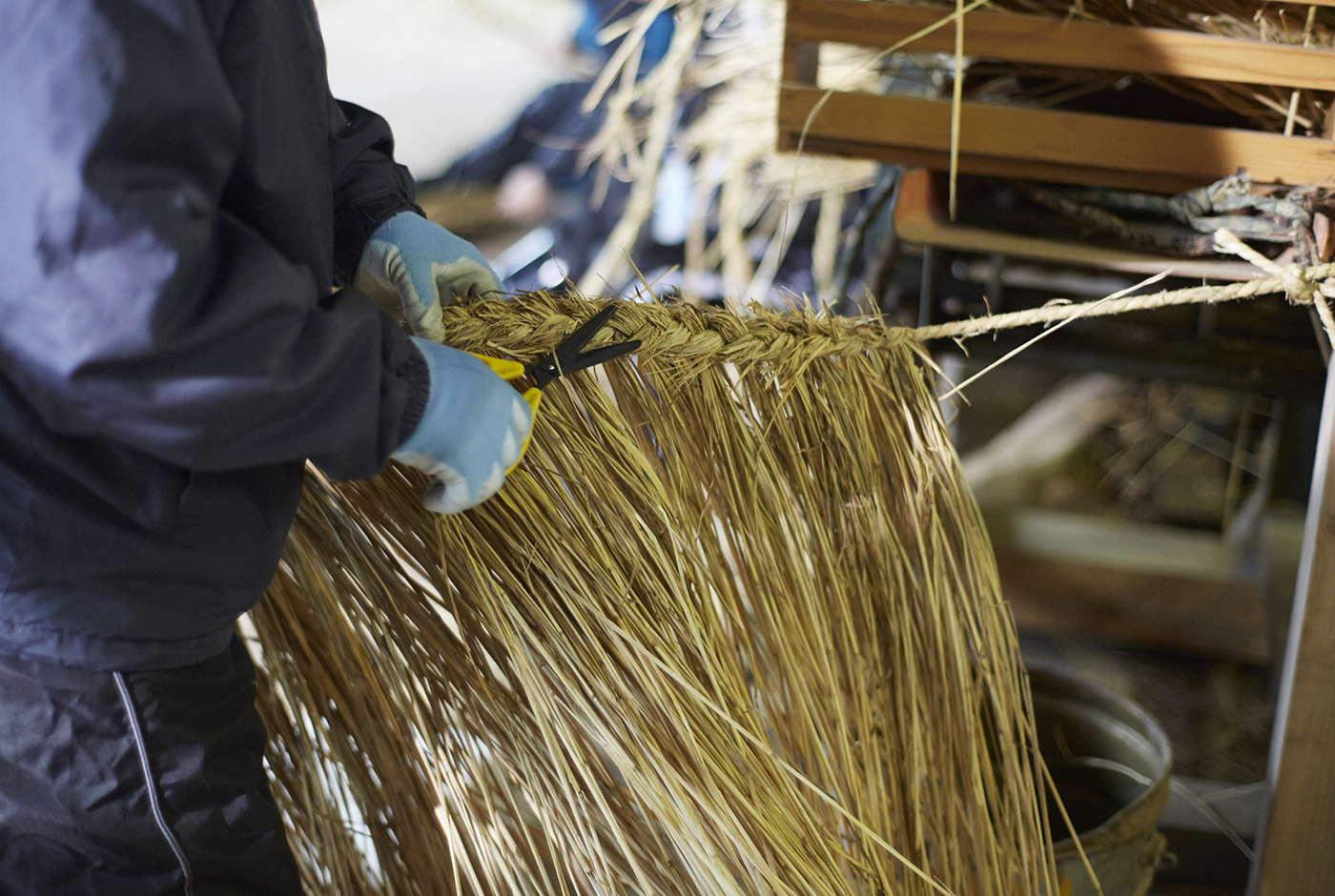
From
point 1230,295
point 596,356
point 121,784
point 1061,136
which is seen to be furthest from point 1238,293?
point 121,784

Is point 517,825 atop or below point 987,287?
below

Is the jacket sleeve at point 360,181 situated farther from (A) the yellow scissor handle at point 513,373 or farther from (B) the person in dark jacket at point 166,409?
(A) the yellow scissor handle at point 513,373

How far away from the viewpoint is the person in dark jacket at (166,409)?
56cm

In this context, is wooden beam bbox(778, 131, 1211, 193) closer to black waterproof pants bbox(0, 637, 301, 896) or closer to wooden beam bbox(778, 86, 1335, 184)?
wooden beam bbox(778, 86, 1335, 184)

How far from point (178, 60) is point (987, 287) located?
1232 mm

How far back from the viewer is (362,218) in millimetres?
930

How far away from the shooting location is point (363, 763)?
1.02m

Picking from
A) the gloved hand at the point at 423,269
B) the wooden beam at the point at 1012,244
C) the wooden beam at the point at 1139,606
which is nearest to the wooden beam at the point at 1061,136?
the wooden beam at the point at 1012,244

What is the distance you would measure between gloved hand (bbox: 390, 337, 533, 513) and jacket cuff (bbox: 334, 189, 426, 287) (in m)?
0.24

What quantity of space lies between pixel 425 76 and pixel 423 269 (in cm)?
430

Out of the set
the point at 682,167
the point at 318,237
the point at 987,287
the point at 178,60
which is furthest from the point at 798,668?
the point at 682,167

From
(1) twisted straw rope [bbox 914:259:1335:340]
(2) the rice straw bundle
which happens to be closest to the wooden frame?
(1) twisted straw rope [bbox 914:259:1335:340]

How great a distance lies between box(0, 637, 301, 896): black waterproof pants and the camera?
0.70 metres

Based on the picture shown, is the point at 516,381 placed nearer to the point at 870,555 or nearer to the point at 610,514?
the point at 610,514
